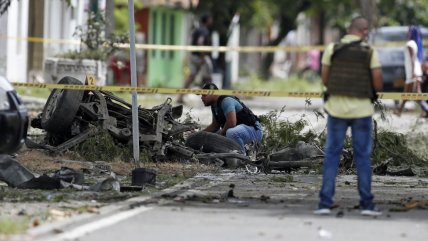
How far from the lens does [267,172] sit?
14.8 meters

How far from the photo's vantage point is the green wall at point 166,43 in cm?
4466

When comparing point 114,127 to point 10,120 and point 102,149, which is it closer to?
point 102,149

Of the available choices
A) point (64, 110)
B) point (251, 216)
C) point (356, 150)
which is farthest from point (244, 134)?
point (251, 216)

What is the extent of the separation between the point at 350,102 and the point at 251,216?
3.88 ft

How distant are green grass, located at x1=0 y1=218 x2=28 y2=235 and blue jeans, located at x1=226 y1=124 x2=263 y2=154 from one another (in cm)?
567

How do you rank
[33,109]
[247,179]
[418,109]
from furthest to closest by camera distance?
[418,109], [33,109], [247,179]

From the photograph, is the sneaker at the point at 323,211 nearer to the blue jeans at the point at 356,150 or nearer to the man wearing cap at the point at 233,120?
the blue jeans at the point at 356,150

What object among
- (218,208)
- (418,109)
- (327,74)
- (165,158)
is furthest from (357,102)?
(418,109)

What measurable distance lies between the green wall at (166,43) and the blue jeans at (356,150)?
Result: 31573 millimetres

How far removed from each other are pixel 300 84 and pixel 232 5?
5150 millimetres

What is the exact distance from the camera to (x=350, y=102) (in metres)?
11.1

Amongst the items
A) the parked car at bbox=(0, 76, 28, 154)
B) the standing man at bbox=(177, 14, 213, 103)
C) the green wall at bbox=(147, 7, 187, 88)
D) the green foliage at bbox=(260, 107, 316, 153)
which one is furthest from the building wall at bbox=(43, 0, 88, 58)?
the parked car at bbox=(0, 76, 28, 154)

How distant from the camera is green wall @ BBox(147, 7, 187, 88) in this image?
44.7 m

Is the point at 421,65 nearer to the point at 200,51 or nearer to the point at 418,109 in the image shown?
the point at 418,109
